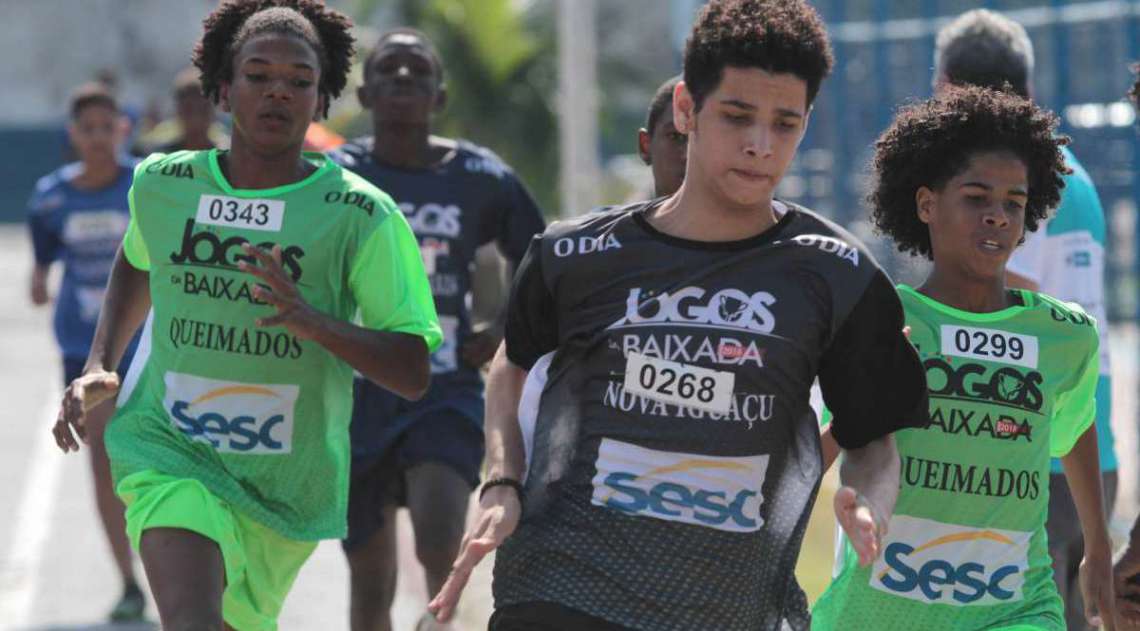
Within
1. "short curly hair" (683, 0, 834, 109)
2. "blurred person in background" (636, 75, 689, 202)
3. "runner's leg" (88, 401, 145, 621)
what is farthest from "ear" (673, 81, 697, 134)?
"runner's leg" (88, 401, 145, 621)

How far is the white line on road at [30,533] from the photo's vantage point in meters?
10.1

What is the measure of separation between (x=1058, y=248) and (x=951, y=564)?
6.13 feet

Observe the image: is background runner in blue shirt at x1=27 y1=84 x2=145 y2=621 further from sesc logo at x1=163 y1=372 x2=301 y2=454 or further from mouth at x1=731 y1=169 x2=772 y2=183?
mouth at x1=731 y1=169 x2=772 y2=183

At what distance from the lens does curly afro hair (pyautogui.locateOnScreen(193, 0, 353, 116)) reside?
20.3 feet

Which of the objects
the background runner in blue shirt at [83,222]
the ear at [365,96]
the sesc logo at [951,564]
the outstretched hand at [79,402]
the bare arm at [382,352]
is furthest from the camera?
the background runner in blue shirt at [83,222]

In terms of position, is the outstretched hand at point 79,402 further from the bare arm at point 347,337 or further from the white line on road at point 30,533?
the white line on road at point 30,533

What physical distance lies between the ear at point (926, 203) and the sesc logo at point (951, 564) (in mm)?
790

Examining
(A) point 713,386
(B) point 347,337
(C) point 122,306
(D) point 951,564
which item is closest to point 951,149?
(D) point 951,564

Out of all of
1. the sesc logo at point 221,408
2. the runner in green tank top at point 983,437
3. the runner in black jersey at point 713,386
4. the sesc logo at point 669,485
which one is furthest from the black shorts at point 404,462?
the sesc logo at point 669,485

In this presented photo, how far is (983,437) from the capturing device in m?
5.15

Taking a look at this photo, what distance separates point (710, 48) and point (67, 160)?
54.3ft

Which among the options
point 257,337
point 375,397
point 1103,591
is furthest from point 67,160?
point 1103,591

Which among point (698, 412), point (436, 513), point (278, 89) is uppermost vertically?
point (278, 89)

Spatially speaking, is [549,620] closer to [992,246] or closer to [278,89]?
[992,246]
